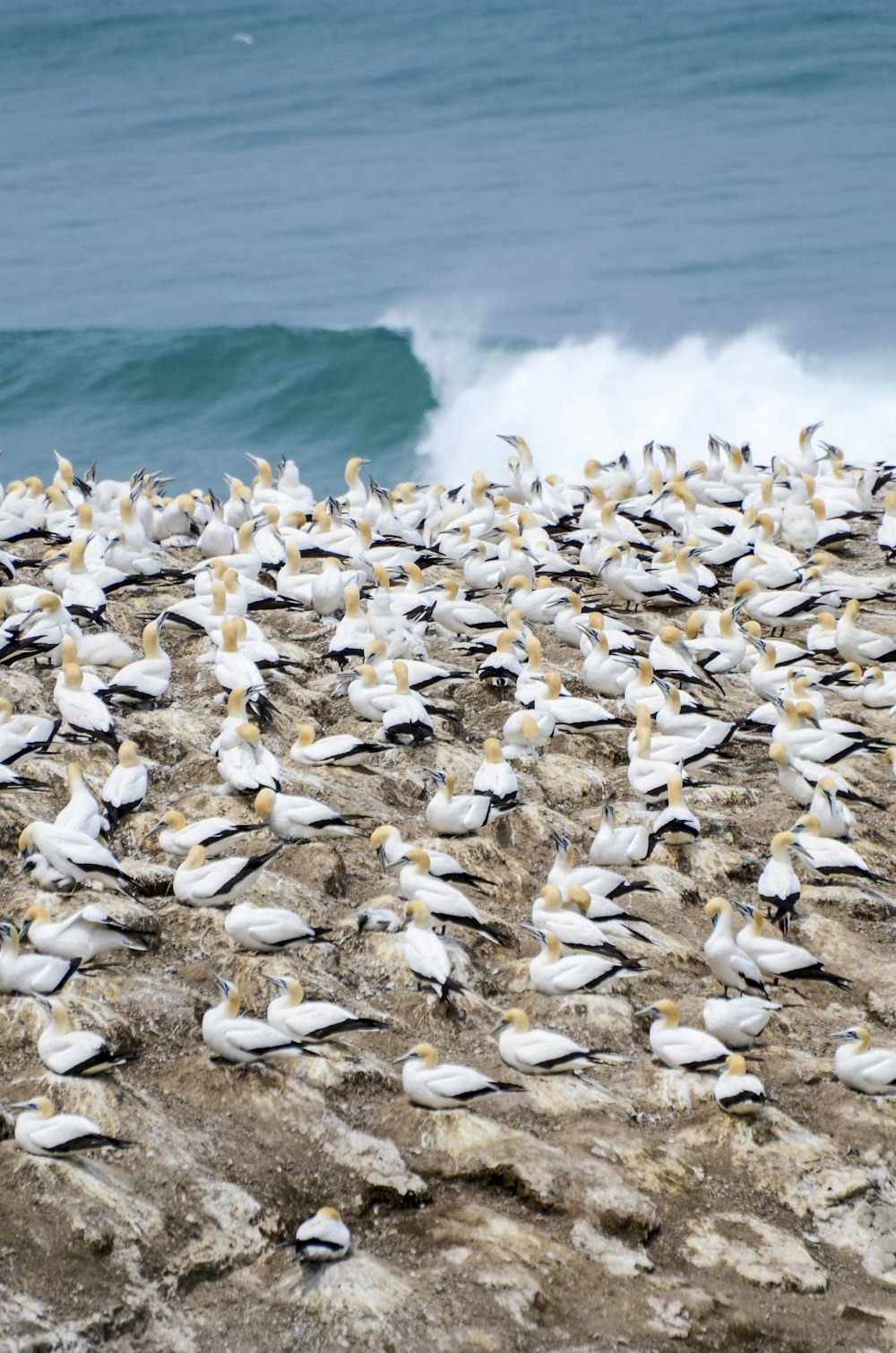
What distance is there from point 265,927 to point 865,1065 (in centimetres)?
301

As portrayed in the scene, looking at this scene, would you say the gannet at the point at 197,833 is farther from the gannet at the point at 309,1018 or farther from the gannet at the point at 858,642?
the gannet at the point at 858,642

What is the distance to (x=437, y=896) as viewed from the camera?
898 centimetres

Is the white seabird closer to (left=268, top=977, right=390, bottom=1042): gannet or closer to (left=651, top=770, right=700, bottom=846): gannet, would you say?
(left=651, top=770, right=700, bottom=846): gannet

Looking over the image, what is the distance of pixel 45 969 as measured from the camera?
7734 mm

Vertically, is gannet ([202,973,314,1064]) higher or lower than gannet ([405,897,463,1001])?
higher

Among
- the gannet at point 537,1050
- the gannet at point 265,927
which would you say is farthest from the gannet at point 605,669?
the gannet at point 537,1050

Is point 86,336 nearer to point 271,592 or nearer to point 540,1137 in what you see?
point 271,592

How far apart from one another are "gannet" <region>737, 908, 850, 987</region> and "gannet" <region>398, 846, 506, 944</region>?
1.36m

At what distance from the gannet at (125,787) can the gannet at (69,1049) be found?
2.60 m

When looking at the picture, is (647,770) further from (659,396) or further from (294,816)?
(659,396)

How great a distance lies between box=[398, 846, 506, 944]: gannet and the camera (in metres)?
8.97

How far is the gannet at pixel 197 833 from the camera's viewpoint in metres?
9.27

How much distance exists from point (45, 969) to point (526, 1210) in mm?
2475

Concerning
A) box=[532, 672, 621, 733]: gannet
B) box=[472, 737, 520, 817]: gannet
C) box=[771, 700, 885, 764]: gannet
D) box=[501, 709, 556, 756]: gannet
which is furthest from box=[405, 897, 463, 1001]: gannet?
box=[771, 700, 885, 764]: gannet
